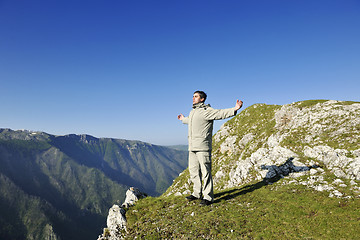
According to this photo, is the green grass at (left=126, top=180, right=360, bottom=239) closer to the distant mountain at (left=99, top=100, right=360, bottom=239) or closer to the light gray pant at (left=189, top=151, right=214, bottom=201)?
Answer: the distant mountain at (left=99, top=100, right=360, bottom=239)

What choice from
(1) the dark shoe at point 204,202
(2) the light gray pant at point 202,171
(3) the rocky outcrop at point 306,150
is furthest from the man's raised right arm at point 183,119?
(3) the rocky outcrop at point 306,150

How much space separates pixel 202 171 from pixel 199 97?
167 inches

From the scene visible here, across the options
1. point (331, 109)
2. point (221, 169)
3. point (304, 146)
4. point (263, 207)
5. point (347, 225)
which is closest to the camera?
point (347, 225)

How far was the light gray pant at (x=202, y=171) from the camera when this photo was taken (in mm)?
10336

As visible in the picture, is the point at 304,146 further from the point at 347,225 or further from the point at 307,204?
the point at 347,225

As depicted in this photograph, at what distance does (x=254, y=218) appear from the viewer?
938 cm

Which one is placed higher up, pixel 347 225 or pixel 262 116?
pixel 262 116

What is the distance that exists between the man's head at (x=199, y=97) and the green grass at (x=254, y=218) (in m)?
6.17

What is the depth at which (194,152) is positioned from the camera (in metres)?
10.8

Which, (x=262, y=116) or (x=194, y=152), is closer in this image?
(x=194, y=152)

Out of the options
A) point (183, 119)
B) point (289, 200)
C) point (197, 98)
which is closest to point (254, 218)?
point (289, 200)

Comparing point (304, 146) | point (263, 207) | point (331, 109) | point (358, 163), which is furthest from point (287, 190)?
point (331, 109)

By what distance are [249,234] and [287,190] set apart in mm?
6440

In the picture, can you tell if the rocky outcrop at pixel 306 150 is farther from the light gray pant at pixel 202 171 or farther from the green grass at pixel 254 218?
the light gray pant at pixel 202 171
